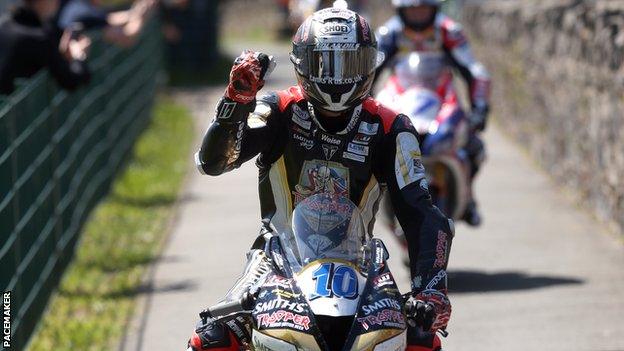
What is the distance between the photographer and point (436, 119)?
11.0 metres

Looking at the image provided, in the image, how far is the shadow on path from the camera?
10891 mm

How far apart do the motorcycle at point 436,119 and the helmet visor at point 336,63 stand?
4.56 meters

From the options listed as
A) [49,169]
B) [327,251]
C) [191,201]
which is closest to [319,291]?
[327,251]

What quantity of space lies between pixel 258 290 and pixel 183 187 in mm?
10411

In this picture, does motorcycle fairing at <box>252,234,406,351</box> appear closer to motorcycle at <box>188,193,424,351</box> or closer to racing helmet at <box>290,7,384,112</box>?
motorcycle at <box>188,193,424,351</box>

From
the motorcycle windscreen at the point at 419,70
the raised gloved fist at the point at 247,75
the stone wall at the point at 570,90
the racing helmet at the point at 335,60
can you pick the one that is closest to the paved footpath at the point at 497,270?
the stone wall at the point at 570,90

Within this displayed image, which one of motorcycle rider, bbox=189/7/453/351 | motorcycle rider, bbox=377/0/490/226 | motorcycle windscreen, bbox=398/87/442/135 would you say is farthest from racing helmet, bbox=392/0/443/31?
motorcycle rider, bbox=189/7/453/351

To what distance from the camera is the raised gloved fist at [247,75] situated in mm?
5840

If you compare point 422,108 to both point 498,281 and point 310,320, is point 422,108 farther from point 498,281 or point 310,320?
point 310,320

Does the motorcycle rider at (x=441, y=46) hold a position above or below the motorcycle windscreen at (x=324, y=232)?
below

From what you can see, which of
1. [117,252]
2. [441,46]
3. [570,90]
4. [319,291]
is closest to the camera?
[319,291]

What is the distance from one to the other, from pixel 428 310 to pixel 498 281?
547 cm

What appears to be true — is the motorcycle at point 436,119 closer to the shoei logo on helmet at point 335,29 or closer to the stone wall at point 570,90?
the stone wall at point 570,90

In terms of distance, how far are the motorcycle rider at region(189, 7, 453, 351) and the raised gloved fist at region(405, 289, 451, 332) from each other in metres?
0.03
